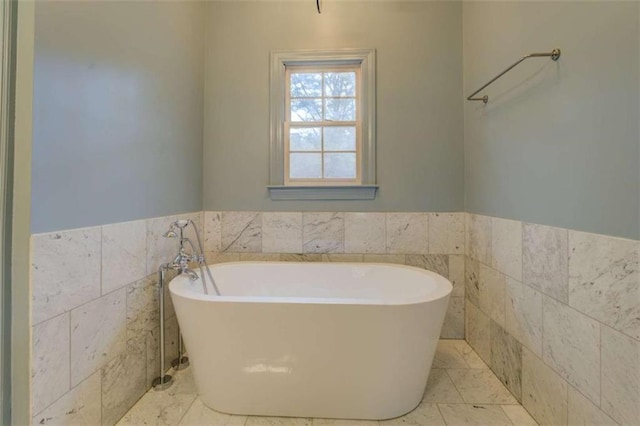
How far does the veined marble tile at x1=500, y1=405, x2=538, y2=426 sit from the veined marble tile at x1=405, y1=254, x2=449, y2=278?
862 millimetres

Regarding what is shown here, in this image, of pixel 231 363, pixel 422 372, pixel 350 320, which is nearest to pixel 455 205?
pixel 422 372

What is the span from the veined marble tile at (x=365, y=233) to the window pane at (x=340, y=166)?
34 centimetres

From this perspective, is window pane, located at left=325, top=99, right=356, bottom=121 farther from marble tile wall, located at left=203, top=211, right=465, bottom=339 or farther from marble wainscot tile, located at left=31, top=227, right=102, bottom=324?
marble wainscot tile, located at left=31, top=227, right=102, bottom=324

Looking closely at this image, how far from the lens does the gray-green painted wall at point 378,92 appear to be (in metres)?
2.12

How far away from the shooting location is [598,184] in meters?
1.00

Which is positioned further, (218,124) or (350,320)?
(218,124)

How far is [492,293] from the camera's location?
171 cm

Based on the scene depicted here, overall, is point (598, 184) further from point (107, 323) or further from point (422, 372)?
point (107, 323)

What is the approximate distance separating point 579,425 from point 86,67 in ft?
7.74

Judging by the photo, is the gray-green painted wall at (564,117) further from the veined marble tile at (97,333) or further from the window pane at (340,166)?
the veined marble tile at (97,333)

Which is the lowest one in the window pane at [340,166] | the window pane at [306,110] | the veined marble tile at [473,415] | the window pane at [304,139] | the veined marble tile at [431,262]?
the veined marble tile at [473,415]

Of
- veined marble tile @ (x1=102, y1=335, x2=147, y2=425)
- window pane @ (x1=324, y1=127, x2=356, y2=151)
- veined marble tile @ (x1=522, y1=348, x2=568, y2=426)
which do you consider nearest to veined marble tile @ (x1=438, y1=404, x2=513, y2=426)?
veined marble tile @ (x1=522, y1=348, x2=568, y2=426)

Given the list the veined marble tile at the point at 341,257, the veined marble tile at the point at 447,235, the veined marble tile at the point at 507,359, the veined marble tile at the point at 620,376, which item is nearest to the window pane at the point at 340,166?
the veined marble tile at the point at 341,257

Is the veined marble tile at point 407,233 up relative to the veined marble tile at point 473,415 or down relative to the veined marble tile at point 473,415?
up
